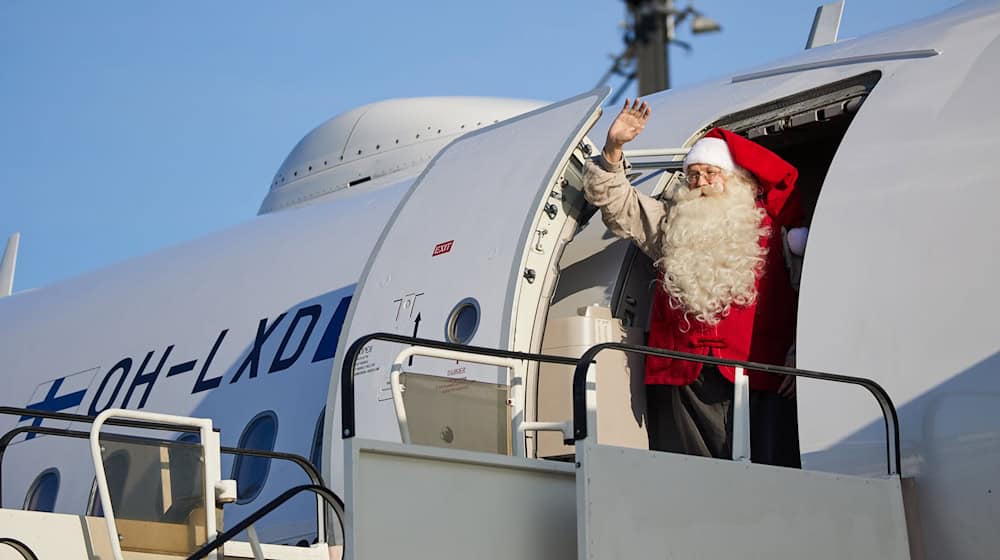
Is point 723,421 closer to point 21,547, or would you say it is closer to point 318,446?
point 318,446

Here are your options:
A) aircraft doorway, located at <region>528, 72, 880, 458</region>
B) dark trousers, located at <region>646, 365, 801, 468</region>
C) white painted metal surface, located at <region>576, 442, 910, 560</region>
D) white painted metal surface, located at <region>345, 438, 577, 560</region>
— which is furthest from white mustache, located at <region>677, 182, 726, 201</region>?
white painted metal surface, located at <region>345, 438, 577, 560</region>

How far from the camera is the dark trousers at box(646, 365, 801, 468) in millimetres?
6668

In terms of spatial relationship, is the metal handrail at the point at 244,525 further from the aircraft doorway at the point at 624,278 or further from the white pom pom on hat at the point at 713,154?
the white pom pom on hat at the point at 713,154

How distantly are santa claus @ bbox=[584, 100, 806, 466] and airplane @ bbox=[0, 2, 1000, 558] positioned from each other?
0.29m

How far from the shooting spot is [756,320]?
268 inches

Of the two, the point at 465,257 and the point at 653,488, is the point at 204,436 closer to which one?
the point at 465,257

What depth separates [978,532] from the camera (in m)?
5.50

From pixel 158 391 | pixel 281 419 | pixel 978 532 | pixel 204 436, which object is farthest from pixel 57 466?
pixel 978 532

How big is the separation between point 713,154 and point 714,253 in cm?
59

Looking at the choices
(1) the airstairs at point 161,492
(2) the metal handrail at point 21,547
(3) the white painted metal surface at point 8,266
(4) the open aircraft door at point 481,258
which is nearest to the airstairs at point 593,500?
(1) the airstairs at point 161,492

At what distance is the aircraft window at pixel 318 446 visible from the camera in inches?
348

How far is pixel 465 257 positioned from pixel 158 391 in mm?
3936

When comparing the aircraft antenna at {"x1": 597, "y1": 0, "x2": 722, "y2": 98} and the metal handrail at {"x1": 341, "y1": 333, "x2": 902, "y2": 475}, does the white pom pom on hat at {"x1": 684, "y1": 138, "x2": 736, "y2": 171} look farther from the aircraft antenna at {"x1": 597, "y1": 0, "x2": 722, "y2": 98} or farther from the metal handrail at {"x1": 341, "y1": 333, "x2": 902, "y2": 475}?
the aircraft antenna at {"x1": 597, "y1": 0, "x2": 722, "y2": 98}

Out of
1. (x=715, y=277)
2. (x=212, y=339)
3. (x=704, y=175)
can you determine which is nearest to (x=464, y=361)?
(x=715, y=277)
